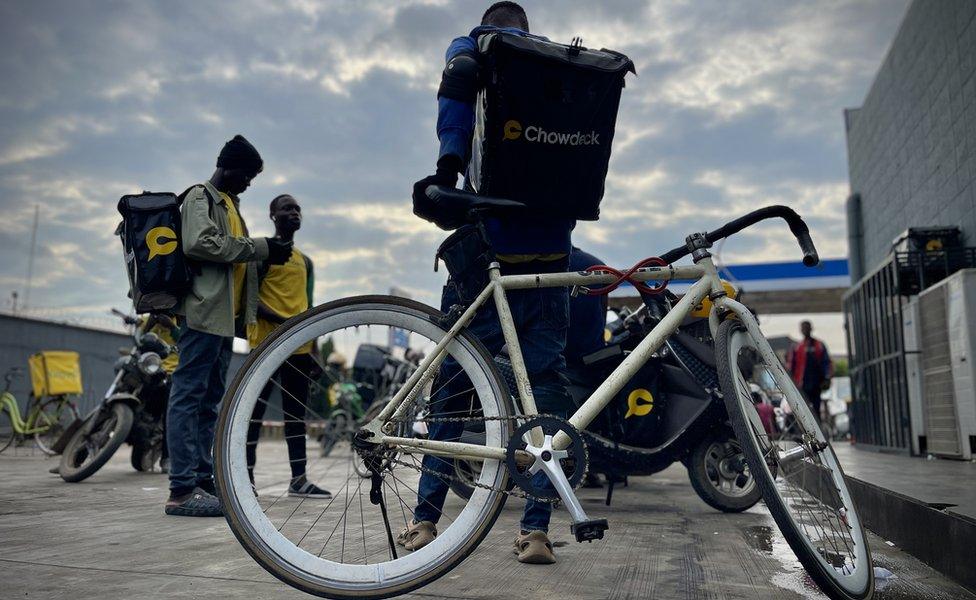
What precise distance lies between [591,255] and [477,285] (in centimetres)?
214

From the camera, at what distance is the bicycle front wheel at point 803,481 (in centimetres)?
178

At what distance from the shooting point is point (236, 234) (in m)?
3.97

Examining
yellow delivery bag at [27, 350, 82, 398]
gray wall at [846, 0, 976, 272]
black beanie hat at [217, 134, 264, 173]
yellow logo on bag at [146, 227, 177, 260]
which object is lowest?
yellow delivery bag at [27, 350, 82, 398]

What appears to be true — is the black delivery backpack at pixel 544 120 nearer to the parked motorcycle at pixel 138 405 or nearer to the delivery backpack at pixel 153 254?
the delivery backpack at pixel 153 254

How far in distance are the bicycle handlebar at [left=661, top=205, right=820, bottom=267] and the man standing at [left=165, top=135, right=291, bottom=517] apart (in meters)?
2.23

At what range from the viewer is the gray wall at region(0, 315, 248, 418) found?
11.4 metres

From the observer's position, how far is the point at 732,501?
3.80m

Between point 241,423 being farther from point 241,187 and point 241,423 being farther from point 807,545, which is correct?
point 241,187

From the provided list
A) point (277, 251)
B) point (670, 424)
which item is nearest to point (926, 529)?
point (670, 424)

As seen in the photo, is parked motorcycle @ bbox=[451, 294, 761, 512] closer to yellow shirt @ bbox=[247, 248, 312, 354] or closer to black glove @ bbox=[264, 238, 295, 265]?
black glove @ bbox=[264, 238, 295, 265]

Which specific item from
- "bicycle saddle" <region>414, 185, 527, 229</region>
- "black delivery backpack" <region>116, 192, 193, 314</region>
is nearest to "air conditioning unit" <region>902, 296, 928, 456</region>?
"bicycle saddle" <region>414, 185, 527, 229</region>

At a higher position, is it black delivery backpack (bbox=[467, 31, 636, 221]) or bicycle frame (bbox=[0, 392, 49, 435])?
black delivery backpack (bbox=[467, 31, 636, 221])

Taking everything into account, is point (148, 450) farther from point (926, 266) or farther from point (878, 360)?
point (878, 360)

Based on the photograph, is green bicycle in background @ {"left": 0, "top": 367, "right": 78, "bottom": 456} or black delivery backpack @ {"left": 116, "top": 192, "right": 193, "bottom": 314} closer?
black delivery backpack @ {"left": 116, "top": 192, "right": 193, "bottom": 314}
